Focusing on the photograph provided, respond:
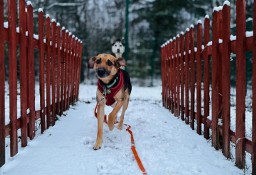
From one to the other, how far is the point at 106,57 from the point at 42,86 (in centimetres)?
138

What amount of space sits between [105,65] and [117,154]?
1.29 meters

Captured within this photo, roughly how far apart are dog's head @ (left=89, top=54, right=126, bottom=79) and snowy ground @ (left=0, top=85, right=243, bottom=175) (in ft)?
3.23

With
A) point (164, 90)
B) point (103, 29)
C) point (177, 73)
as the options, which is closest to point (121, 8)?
point (103, 29)

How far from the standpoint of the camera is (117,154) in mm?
4035

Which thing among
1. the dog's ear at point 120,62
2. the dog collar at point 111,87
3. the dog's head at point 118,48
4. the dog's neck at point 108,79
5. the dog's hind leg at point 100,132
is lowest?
the dog's hind leg at point 100,132

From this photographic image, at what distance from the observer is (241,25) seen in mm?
3561

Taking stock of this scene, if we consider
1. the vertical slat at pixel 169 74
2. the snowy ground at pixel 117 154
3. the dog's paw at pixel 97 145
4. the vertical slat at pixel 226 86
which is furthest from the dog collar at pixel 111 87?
the vertical slat at pixel 169 74

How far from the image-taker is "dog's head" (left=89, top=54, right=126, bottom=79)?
456cm

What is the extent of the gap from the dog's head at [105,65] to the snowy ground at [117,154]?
98 centimetres

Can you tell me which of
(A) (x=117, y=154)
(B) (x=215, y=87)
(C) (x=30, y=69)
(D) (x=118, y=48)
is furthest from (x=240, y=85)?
(D) (x=118, y=48)

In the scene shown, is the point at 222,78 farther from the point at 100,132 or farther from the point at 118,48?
the point at 118,48

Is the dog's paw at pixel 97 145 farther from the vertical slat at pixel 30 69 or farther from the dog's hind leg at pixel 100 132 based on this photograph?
the vertical slat at pixel 30 69

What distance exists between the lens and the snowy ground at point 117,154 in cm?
343

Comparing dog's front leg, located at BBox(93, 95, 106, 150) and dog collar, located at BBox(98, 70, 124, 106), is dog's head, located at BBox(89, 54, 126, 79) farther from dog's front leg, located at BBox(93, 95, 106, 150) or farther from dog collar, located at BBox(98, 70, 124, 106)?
dog's front leg, located at BBox(93, 95, 106, 150)
